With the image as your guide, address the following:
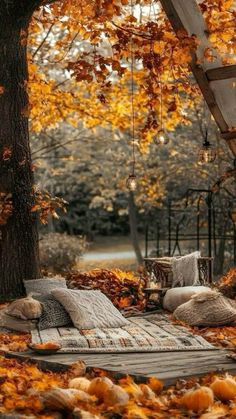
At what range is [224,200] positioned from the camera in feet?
59.3

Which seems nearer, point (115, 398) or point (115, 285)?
point (115, 398)

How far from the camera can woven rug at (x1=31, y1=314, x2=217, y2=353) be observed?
22.8ft

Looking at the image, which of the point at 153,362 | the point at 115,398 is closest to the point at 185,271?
the point at 153,362

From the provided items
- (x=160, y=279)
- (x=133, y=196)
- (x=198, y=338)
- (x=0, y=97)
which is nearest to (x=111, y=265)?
(x=133, y=196)

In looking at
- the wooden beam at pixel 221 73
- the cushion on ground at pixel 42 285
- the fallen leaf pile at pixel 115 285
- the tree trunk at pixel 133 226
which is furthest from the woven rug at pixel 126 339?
the tree trunk at pixel 133 226

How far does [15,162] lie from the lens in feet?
32.4

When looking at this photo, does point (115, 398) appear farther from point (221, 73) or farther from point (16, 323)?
point (16, 323)

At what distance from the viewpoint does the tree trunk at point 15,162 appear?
976 centimetres

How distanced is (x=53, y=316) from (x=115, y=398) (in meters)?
3.61

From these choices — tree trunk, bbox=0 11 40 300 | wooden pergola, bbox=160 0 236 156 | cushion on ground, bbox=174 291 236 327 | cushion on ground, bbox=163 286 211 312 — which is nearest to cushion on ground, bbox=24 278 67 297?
tree trunk, bbox=0 11 40 300

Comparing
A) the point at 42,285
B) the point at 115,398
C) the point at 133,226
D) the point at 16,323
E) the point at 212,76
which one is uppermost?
the point at 212,76

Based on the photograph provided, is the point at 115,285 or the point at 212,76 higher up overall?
the point at 212,76

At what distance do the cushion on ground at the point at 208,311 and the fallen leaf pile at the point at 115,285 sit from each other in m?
1.45

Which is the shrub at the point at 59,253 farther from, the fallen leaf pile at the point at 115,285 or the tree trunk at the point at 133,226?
the fallen leaf pile at the point at 115,285
